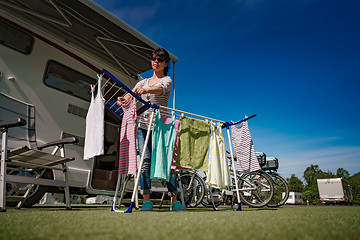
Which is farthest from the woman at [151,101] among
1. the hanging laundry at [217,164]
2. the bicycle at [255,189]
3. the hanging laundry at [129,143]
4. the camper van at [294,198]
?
the camper van at [294,198]

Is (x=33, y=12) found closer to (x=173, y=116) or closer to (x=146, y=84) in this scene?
(x=146, y=84)

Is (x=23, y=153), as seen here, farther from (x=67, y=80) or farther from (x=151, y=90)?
(x=67, y=80)

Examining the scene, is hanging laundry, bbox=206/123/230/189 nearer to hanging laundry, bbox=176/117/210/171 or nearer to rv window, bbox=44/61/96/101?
hanging laundry, bbox=176/117/210/171

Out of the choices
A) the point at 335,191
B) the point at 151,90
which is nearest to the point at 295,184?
the point at 335,191

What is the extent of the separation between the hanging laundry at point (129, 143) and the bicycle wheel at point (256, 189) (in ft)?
8.27

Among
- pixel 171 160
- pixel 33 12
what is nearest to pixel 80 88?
pixel 33 12

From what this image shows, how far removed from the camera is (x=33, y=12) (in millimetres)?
2896

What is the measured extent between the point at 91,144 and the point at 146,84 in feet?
3.17

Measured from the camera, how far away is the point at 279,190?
4.12 m

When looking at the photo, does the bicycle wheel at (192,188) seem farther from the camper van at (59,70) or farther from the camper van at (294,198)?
the camper van at (294,198)

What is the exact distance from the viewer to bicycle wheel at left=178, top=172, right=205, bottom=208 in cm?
401

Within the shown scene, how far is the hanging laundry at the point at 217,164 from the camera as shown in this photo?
2.47 metres

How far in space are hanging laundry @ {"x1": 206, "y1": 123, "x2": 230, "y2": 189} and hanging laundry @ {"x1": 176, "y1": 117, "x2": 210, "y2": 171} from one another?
0.20 ft

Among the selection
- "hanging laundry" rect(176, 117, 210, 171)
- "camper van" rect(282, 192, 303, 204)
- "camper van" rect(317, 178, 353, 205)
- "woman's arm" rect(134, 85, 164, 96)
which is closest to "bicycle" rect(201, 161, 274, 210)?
"hanging laundry" rect(176, 117, 210, 171)
